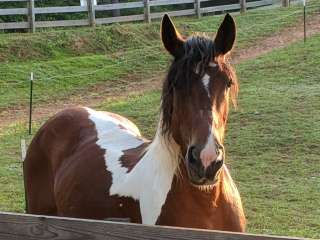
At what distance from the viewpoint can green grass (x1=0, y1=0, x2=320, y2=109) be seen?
50.2ft

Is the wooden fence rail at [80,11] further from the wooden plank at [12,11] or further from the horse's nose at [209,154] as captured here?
the horse's nose at [209,154]

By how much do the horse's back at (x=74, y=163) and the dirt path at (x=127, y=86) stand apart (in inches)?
287

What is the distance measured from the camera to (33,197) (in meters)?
5.23

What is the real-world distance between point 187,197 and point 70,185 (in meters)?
1.35

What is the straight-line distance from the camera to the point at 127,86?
50.1ft

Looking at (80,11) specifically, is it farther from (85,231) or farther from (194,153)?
(85,231)

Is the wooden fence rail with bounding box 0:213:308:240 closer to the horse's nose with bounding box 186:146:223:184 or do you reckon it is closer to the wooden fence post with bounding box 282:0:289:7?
the horse's nose with bounding box 186:146:223:184

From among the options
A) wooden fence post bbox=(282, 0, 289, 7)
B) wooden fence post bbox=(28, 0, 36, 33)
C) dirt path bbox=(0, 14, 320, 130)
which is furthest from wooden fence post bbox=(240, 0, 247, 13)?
wooden fence post bbox=(28, 0, 36, 33)

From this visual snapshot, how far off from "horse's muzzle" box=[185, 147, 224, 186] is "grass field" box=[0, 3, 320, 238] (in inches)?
128

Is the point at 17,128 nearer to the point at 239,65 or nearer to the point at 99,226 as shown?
the point at 239,65

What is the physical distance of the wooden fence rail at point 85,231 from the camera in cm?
234


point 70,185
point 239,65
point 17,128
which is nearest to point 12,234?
point 70,185

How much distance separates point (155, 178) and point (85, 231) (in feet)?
3.59

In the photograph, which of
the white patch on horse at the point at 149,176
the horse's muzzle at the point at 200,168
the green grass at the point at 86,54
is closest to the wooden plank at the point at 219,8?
the green grass at the point at 86,54
